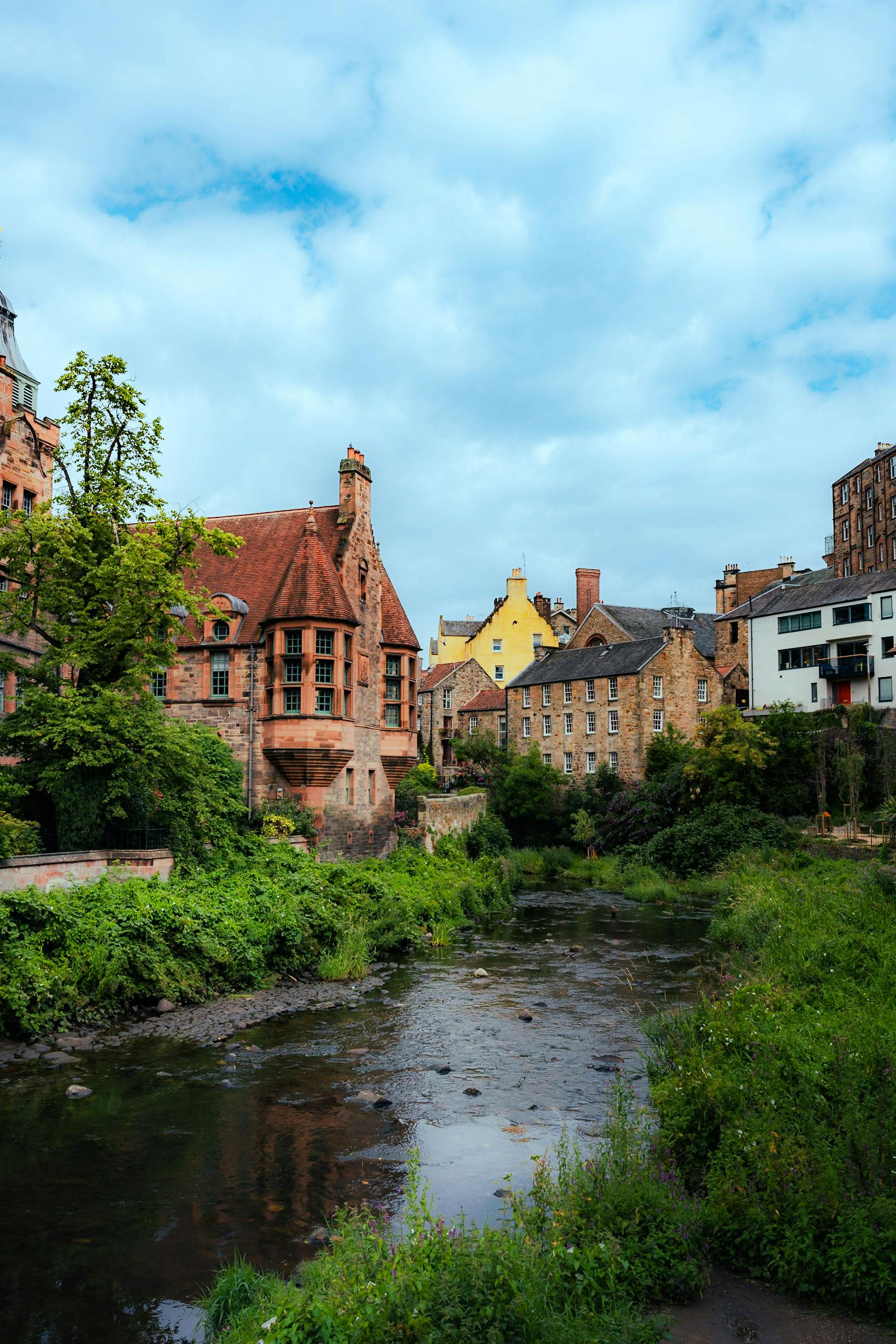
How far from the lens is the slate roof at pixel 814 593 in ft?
158

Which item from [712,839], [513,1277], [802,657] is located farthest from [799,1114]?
[802,657]

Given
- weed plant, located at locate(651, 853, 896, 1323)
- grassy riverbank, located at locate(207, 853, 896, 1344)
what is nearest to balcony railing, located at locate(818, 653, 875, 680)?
weed plant, located at locate(651, 853, 896, 1323)

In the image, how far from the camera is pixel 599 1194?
7.83 meters

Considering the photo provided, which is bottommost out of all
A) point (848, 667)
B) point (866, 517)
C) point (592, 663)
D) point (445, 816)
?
point (445, 816)

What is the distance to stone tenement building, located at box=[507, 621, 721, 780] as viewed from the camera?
50781mm

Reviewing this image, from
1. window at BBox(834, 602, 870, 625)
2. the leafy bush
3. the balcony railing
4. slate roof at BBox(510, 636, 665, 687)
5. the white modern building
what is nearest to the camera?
the leafy bush

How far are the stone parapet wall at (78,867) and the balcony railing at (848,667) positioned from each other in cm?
3806

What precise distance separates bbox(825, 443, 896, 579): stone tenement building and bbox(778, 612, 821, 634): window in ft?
41.7

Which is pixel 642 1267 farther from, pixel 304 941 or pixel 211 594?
pixel 211 594

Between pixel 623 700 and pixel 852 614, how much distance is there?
12.7 meters

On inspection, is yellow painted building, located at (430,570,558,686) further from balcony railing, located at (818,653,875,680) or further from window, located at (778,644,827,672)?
balcony railing, located at (818,653,875,680)

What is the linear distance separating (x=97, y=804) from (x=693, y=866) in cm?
2647

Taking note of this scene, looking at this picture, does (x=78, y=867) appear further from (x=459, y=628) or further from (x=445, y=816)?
(x=459, y=628)

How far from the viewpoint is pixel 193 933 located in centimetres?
1855
